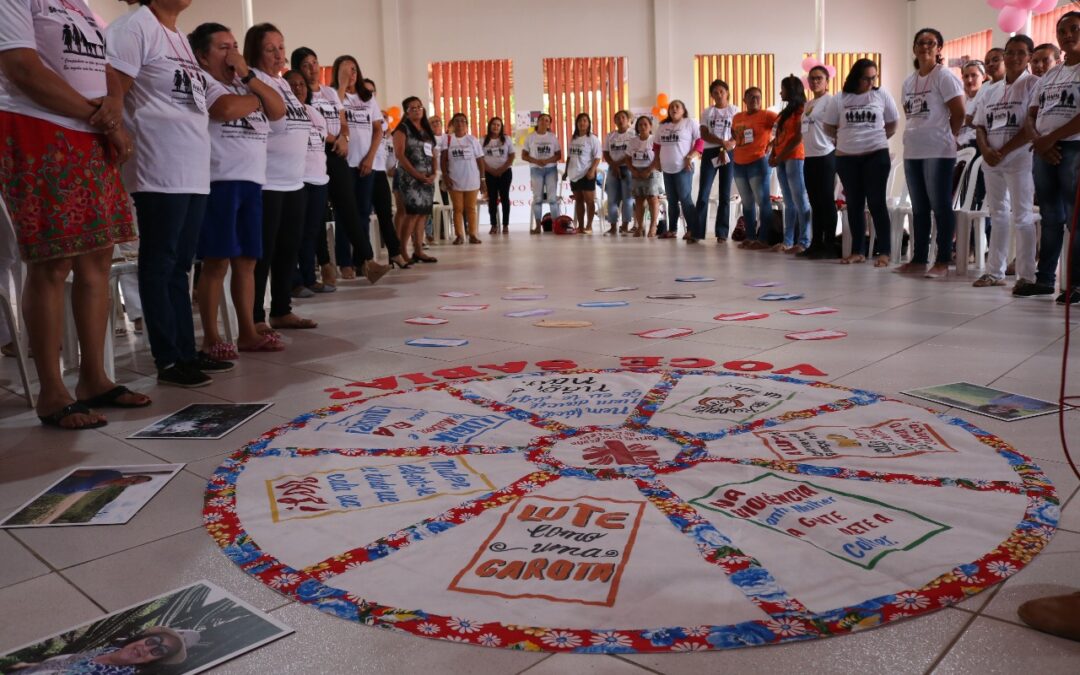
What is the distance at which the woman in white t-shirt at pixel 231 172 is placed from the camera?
307cm

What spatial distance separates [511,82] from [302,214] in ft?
33.1

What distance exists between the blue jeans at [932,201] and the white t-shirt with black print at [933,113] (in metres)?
0.07

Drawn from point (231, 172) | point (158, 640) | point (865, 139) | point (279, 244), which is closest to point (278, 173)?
point (279, 244)

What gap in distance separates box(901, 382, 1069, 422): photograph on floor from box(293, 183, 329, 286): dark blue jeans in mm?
2926

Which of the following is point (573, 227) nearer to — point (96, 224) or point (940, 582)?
point (96, 224)

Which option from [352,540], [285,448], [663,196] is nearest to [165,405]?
[285,448]

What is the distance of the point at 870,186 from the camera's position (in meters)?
5.70

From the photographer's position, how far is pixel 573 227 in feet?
36.2

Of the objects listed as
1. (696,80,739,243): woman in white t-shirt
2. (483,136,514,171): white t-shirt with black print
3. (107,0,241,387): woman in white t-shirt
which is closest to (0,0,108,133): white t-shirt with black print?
(107,0,241,387): woman in white t-shirt

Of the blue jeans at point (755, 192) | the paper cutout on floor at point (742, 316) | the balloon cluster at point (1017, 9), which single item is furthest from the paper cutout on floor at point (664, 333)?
the balloon cluster at point (1017, 9)

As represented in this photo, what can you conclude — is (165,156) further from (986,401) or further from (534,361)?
(986,401)

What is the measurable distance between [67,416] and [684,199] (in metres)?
7.06

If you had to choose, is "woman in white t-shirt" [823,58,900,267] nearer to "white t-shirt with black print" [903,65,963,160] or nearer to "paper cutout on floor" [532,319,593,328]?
"white t-shirt with black print" [903,65,963,160]

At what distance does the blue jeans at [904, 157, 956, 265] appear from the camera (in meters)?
5.03
